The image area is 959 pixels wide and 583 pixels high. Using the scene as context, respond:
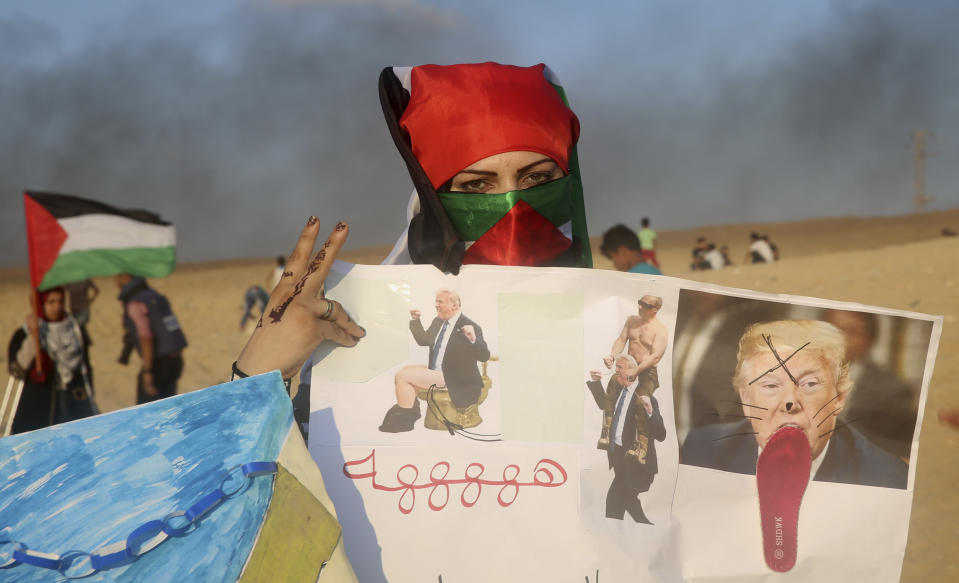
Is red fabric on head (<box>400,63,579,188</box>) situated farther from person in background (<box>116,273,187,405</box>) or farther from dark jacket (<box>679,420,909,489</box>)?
person in background (<box>116,273,187,405</box>)

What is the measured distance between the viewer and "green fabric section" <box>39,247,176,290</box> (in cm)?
740

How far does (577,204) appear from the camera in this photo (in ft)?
6.62

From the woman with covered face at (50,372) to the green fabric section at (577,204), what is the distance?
5.65 m

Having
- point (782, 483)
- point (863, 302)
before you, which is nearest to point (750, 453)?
point (782, 483)

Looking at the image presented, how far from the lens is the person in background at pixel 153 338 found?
7.36 meters

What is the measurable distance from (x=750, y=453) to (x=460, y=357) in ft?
1.91

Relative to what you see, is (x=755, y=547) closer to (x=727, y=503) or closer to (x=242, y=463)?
(x=727, y=503)

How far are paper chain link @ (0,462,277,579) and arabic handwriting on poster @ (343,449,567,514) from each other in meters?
0.29

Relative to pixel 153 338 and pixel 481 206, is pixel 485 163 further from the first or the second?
pixel 153 338

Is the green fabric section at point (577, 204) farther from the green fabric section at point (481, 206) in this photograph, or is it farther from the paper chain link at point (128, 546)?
the paper chain link at point (128, 546)

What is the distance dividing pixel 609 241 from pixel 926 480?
3.22 metres

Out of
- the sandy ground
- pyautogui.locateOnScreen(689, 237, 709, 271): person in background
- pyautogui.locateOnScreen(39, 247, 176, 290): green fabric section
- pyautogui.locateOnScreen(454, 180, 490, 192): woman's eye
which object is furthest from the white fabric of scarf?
pyautogui.locateOnScreen(689, 237, 709, 271): person in background

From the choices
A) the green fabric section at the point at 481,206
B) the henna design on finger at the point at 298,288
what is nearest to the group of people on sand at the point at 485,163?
the green fabric section at the point at 481,206

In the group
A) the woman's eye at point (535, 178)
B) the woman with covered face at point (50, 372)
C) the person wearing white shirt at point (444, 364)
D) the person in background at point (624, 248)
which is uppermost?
the person in background at point (624, 248)
